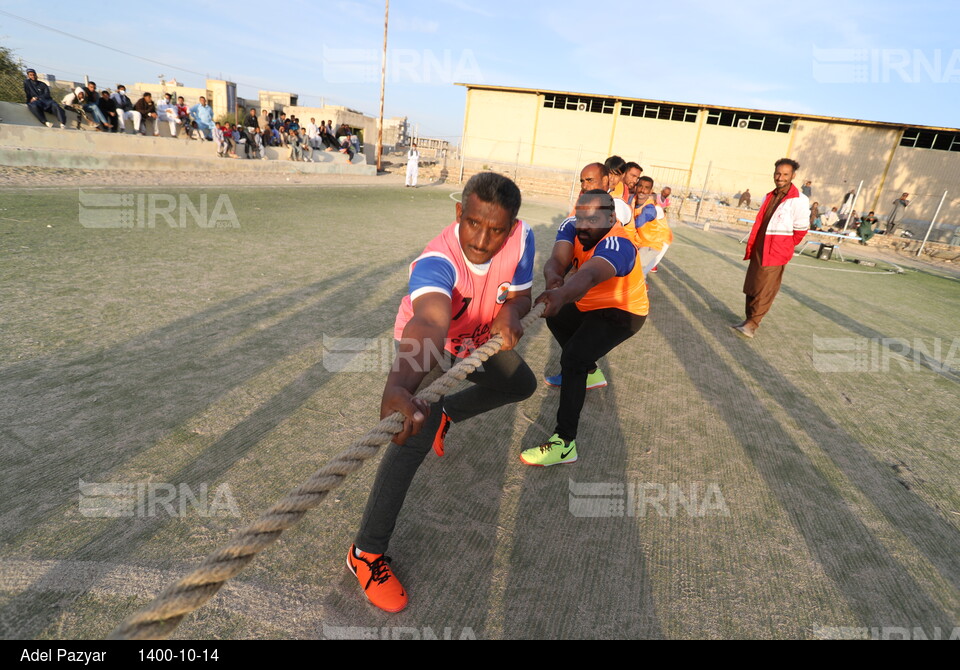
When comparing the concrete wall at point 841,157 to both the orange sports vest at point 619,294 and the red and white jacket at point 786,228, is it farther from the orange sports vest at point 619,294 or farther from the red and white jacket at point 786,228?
the orange sports vest at point 619,294

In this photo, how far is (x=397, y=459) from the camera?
2.04m

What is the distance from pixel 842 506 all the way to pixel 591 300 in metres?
1.99

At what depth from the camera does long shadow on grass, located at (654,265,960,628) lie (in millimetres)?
2268

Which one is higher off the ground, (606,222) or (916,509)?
(606,222)

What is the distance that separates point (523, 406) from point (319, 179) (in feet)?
58.1

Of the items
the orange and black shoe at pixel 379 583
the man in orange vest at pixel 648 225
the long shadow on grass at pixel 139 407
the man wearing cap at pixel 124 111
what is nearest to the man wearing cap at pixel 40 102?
the man wearing cap at pixel 124 111

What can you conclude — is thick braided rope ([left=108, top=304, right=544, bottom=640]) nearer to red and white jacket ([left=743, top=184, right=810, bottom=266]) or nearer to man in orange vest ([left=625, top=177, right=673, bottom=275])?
man in orange vest ([left=625, top=177, right=673, bottom=275])

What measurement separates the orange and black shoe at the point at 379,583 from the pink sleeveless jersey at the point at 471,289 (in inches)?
38.6

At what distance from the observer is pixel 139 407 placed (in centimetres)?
308

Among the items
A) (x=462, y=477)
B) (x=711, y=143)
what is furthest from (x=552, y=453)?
(x=711, y=143)

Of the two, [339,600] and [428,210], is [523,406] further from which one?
[428,210]

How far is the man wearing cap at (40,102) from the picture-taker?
43.3 feet

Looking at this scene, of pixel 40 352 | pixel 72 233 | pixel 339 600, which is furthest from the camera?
pixel 72 233

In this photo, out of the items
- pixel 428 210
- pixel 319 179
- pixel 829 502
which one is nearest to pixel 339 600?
pixel 829 502
